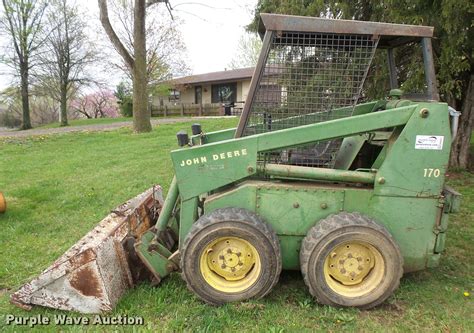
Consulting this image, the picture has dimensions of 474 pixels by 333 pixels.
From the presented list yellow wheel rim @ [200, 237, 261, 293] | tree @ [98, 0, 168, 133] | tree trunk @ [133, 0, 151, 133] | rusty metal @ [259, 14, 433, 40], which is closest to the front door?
tree @ [98, 0, 168, 133]

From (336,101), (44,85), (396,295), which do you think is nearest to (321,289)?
(396,295)

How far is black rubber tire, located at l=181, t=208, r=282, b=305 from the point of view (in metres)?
2.98

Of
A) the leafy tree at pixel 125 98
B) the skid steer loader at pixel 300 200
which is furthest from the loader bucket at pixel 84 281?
the leafy tree at pixel 125 98

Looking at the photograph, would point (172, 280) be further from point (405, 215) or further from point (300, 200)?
point (405, 215)

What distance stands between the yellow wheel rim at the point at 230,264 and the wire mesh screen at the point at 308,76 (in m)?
0.75

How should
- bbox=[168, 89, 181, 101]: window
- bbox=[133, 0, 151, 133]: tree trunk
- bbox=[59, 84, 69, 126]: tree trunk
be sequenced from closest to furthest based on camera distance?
bbox=[133, 0, 151, 133]: tree trunk, bbox=[59, 84, 69, 126]: tree trunk, bbox=[168, 89, 181, 101]: window

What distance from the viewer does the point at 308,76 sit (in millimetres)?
3164

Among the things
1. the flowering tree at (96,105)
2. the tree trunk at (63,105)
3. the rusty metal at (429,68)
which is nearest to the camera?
the rusty metal at (429,68)

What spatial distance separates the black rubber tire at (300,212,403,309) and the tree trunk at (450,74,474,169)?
→ 5.63m

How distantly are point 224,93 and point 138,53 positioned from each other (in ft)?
57.7

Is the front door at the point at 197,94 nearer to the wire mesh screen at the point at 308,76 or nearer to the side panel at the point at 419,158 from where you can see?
the wire mesh screen at the point at 308,76

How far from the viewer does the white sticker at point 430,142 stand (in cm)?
300

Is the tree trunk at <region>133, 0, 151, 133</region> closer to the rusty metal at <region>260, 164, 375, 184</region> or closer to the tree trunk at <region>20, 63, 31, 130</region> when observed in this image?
the rusty metal at <region>260, 164, 375, 184</region>

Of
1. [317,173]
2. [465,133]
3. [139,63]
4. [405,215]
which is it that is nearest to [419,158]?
[405,215]
